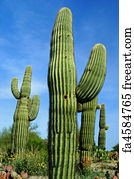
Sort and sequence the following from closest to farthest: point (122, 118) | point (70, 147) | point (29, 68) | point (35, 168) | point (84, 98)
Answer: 1. point (122, 118)
2. point (70, 147)
3. point (84, 98)
4. point (35, 168)
5. point (29, 68)

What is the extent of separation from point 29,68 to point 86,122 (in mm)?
4428

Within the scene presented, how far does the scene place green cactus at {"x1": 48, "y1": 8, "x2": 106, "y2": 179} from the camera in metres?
4.24

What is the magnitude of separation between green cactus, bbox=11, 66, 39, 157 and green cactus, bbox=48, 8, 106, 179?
5765 mm

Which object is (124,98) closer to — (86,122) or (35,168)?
(86,122)

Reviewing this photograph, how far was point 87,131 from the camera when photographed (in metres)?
8.20

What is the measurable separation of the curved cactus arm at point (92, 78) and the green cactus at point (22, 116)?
611cm

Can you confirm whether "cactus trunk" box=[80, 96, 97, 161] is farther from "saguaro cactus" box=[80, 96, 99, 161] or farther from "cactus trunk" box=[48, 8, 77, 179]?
"cactus trunk" box=[48, 8, 77, 179]

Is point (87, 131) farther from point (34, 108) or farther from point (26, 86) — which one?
point (34, 108)

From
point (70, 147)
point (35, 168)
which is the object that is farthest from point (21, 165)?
point (70, 147)

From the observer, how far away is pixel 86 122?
831 centimetres

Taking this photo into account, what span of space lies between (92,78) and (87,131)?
408cm

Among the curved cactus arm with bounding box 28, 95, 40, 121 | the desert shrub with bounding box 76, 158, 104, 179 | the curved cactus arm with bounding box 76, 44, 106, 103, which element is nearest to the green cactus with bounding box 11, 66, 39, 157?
the curved cactus arm with bounding box 28, 95, 40, 121

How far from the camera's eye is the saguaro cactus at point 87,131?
819 centimetres

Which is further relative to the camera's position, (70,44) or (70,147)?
(70,44)
